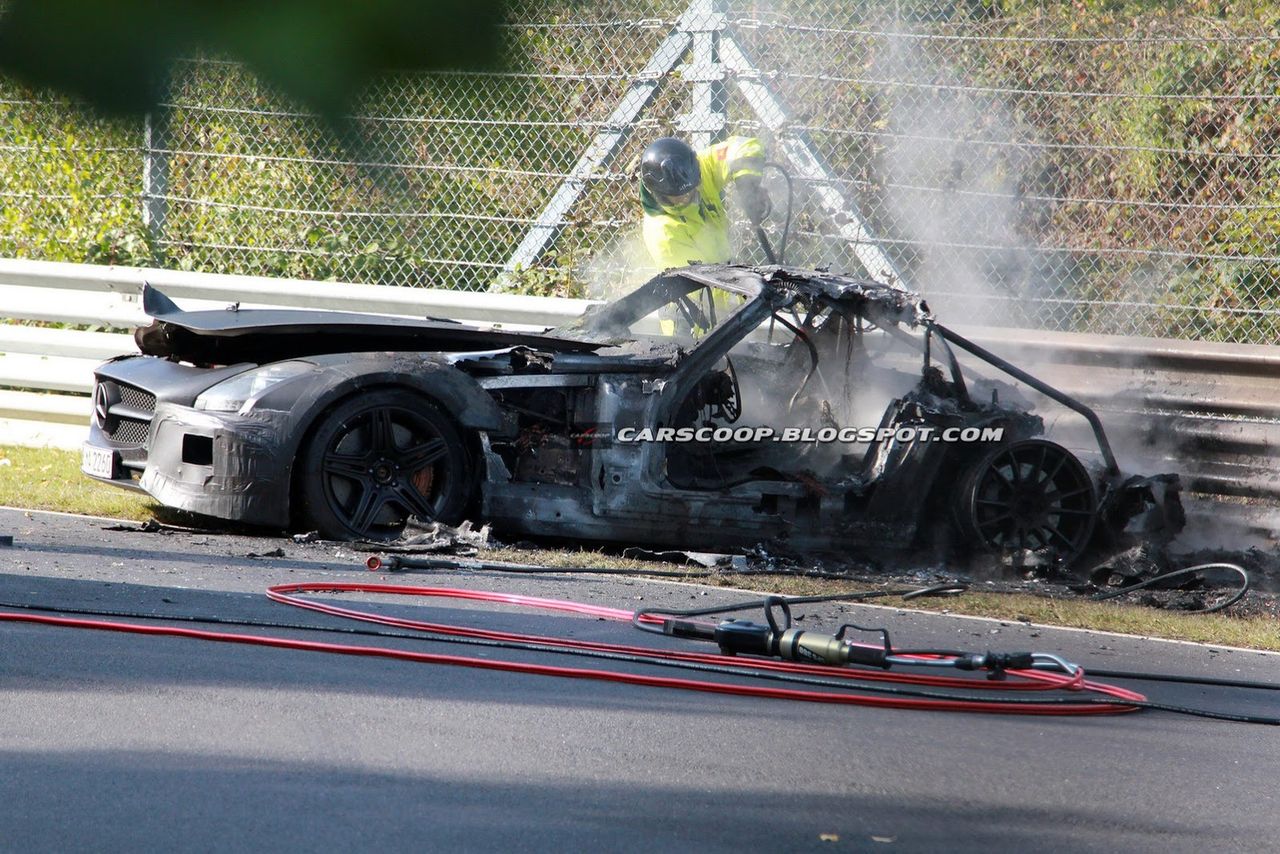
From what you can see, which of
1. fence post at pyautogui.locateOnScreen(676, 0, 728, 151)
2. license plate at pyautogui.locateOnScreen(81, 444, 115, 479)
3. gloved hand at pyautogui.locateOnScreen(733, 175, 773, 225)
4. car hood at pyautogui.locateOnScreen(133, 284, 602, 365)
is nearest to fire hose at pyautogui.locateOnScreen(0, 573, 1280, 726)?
fence post at pyautogui.locateOnScreen(676, 0, 728, 151)

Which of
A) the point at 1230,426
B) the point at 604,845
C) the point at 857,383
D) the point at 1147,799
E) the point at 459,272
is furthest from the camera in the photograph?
the point at 459,272

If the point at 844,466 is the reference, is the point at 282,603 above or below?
below

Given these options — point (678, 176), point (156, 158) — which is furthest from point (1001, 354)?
point (156, 158)

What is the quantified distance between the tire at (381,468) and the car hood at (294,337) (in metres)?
0.55

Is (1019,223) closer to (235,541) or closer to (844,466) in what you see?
(844,466)

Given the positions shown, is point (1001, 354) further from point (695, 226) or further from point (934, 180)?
point (695, 226)

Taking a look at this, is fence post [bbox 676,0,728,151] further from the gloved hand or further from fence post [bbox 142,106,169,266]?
the gloved hand

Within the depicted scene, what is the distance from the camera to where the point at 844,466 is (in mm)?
7449

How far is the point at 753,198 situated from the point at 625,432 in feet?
8.99

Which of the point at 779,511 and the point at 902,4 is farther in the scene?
the point at 779,511

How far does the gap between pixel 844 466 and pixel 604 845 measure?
14.2ft

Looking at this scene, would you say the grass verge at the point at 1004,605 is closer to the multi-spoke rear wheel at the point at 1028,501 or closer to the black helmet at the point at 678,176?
the multi-spoke rear wheel at the point at 1028,501

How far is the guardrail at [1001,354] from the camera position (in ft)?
28.8

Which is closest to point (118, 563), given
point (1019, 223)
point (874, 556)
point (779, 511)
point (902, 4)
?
point (779, 511)
